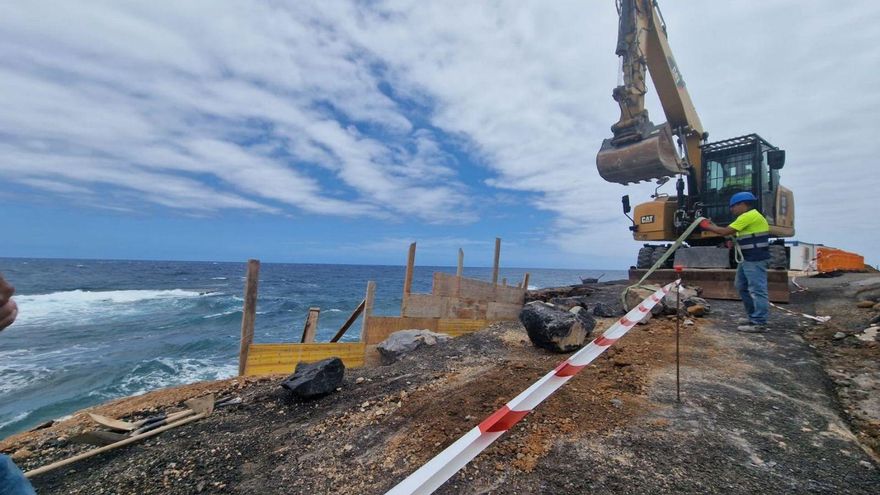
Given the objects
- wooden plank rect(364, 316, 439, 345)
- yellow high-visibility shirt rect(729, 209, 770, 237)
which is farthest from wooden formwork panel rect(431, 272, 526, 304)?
yellow high-visibility shirt rect(729, 209, 770, 237)

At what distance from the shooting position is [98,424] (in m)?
4.19

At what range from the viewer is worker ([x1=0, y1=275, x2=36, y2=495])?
152cm

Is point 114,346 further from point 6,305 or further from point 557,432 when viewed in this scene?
point 557,432

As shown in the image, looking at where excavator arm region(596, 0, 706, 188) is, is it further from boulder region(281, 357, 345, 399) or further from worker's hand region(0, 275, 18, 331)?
worker's hand region(0, 275, 18, 331)

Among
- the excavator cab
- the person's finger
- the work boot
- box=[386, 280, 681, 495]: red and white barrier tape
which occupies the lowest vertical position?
Answer: box=[386, 280, 681, 495]: red and white barrier tape

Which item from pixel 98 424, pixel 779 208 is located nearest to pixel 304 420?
pixel 98 424

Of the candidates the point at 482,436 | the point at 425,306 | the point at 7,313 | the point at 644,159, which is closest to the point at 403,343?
the point at 425,306

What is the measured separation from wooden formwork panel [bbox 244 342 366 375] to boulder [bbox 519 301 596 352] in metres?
3.24

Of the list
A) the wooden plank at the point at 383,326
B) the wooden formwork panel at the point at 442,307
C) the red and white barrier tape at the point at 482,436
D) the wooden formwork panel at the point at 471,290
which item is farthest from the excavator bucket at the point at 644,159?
the red and white barrier tape at the point at 482,436

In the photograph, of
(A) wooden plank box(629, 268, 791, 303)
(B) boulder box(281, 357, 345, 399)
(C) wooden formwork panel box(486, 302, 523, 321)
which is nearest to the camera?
(B) boulder box(281, 357, 345, 399)

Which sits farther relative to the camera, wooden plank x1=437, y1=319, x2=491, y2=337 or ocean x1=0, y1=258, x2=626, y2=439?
ocean x1=0, y1=258, x2=626, y2=439

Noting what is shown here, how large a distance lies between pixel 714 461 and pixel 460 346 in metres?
4.29

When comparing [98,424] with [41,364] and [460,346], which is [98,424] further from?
[41,364]

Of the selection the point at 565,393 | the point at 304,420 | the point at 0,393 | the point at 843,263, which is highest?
the point at 843,263
